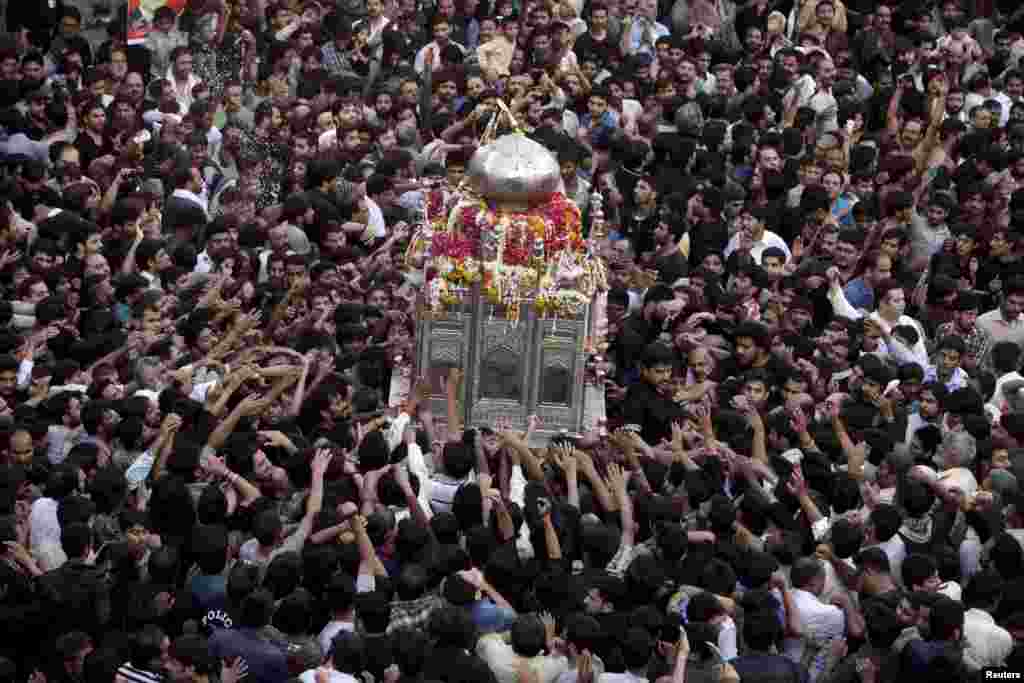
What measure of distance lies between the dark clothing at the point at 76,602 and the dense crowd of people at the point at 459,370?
0.03 meters

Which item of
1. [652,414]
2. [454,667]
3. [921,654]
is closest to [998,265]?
[652,414]

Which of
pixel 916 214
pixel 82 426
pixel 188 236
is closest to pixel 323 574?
pixel 82 426

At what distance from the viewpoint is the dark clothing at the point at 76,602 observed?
15.1 meters

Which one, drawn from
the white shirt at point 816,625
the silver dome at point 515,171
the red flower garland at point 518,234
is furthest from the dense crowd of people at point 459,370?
the silver dome at point 515,171

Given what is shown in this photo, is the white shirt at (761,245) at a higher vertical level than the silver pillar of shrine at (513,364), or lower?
higher

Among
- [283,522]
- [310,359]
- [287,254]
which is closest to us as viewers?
[283,522]

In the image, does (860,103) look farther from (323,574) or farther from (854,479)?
(323,574)

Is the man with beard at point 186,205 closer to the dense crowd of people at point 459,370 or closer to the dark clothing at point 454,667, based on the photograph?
the dense crowd of people at point 459,370

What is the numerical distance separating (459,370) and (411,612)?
13.5ft

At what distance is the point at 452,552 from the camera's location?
618 inches

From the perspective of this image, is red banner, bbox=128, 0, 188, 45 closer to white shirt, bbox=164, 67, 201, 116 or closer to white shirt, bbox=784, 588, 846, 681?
white shirt, bbox=164, 67, 201, 116

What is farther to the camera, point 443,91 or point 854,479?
point 443,91

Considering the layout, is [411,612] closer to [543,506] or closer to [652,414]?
[543,506]

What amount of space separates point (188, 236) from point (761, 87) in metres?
6.81
